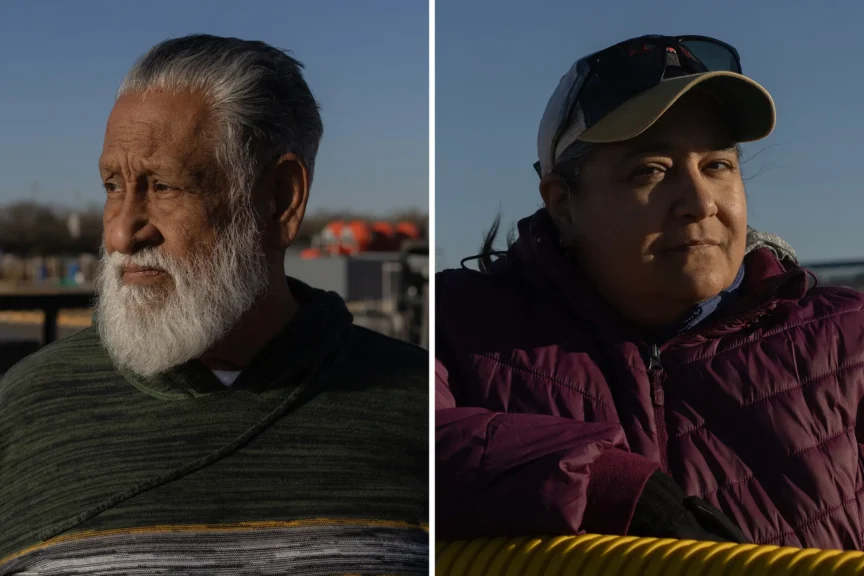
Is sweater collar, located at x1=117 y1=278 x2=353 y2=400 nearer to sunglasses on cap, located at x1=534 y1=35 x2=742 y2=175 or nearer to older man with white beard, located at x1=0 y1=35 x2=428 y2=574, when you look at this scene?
older man with white beard, located at x1=0 y1=35 x2=428 y2=574

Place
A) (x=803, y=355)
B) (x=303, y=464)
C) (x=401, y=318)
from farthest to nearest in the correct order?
(x=401, y=318), (x=303, y=464), (x=803, y=355)

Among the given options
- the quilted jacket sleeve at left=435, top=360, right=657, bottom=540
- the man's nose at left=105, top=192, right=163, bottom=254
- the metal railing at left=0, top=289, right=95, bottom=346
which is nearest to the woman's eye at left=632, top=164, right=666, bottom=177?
the quilted jacket sleeve at left=435, top=360, right=657, bottom=540

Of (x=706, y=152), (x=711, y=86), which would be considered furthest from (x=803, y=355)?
(x=711, y=86)

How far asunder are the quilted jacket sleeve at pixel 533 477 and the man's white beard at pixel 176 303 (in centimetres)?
55

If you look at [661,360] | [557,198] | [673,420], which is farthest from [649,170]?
[673,420]

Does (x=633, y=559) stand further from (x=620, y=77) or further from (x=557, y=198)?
(x=620, y=77)

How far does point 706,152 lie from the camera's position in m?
1.83

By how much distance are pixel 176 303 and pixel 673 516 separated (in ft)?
3.52

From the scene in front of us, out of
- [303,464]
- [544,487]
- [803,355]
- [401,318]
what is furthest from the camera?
[401,318]

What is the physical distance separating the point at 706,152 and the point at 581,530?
2.56ft

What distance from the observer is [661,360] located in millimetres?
1862

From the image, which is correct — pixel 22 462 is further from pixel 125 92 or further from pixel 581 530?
pixel 581 530

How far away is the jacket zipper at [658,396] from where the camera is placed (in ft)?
5.94

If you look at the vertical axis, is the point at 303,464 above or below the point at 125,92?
below
